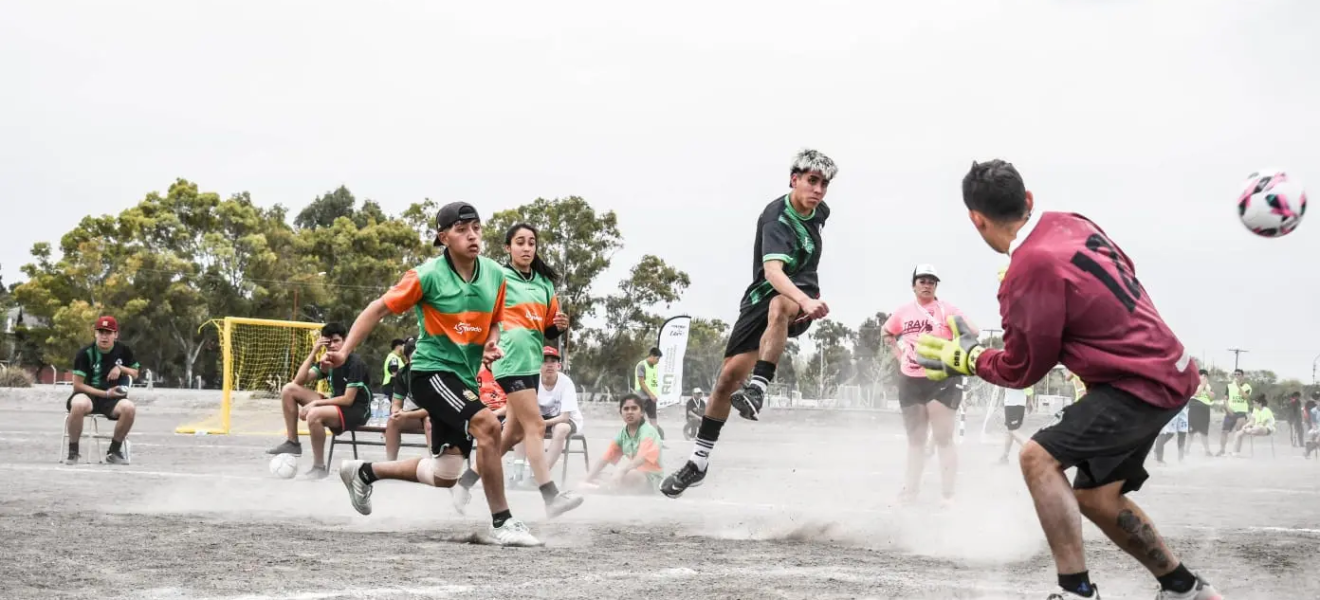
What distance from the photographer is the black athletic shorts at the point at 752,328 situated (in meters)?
8.12

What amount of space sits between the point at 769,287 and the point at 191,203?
52.6 meters

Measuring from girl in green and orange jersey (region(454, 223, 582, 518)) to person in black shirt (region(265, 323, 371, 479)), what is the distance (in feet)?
11.5

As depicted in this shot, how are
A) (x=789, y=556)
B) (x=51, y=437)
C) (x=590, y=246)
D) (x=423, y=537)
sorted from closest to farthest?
(x=789, y=556)
(x=423, y=537)
(x=51, y=437)
(x=590, y=246)

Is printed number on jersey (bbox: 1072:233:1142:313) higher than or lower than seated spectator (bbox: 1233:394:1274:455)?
higher

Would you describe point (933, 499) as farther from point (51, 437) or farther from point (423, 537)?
point (51, 437)

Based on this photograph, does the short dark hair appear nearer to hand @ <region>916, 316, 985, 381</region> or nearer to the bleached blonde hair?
hand @ <region>916, 316, 985, 381</region>

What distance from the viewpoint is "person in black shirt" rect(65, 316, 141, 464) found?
553 inches

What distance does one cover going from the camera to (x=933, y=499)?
1153 cm

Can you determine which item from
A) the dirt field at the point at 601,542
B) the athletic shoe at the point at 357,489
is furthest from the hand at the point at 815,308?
the athletic shoe at the point at 357,489

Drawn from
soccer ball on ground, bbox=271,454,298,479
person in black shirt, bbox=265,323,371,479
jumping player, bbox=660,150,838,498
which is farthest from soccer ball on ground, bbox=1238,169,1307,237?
person in black shirt, bbox=265,323,371,479

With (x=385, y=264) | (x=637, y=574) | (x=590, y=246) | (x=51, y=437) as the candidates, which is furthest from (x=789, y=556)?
(x=385, y=264)

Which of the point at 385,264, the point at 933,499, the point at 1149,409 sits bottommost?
the point at 933,499

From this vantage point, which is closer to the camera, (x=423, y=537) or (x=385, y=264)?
(x=423, y=537)

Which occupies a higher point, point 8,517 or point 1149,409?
point 1149,409
